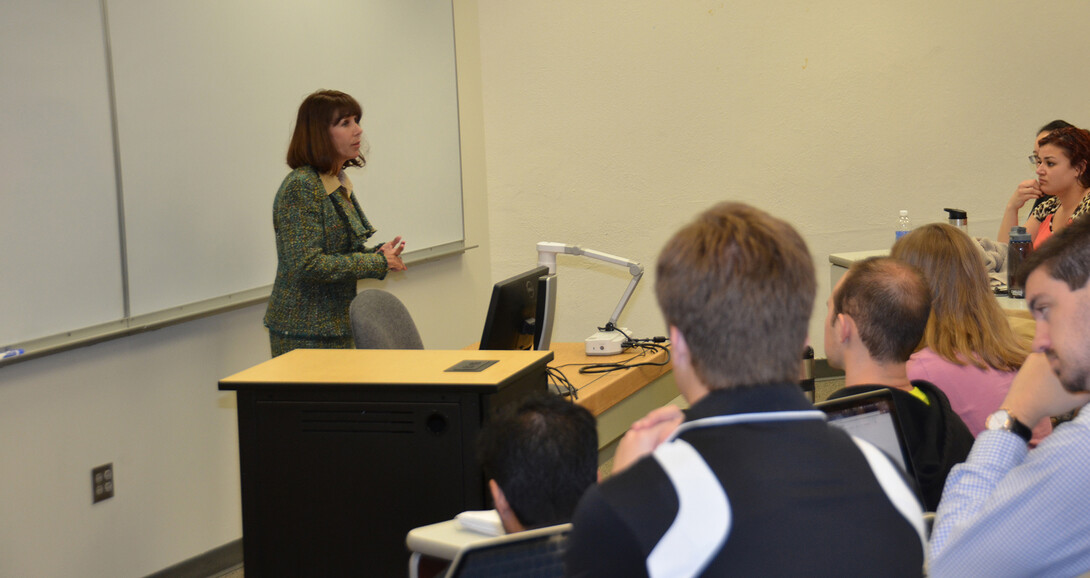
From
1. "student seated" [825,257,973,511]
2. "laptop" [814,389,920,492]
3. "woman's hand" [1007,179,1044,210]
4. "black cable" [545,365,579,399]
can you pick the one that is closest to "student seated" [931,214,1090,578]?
"laptop" [814,389,920,492]

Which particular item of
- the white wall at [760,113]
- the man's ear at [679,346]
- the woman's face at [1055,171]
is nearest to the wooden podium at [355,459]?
the man's ear at [679,346]

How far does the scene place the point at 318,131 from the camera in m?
3.25

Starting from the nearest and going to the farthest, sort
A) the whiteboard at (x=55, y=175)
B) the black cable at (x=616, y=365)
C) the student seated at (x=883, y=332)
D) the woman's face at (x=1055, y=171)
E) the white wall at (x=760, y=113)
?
1. the student seated at (x=883, y=332)
2. the whiteboard at (x=55, y=175)
3. the black cable at (x=616, y=365)
4. the woman's face at (x=1055, y=171)
5. the white wall at (x=760, y=113)

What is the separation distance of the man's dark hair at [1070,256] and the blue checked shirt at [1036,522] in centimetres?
19

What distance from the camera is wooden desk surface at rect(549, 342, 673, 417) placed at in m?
2.83

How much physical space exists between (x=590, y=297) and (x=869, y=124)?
1.83 metres

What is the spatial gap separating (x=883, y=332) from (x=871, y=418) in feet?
1.55

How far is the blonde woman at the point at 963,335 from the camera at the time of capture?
212 cm

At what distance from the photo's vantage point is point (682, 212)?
18.1ft

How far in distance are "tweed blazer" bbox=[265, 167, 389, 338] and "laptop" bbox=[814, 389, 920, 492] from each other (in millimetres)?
2061

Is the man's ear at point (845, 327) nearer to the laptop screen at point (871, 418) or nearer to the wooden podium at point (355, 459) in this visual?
the laptop screen at point (871, 418)

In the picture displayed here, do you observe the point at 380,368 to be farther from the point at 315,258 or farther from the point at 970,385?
the point at 970,385

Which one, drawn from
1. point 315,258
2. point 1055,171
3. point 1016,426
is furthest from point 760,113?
point 1016,426

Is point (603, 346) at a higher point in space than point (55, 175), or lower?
lower
